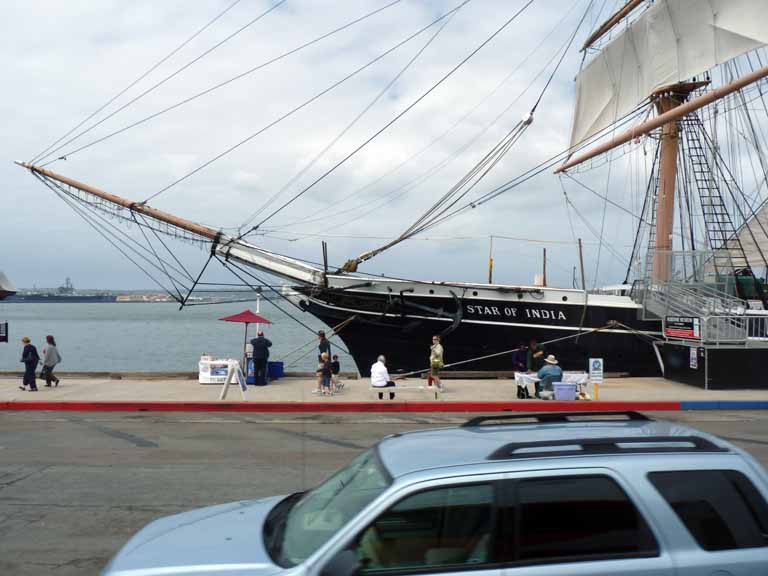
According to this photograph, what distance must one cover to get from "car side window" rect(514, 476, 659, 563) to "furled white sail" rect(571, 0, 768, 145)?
94.6 feet

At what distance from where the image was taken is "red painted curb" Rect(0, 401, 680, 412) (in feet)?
50.9

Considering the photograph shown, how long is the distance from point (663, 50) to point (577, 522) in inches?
1274

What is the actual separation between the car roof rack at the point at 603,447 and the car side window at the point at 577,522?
0.16m

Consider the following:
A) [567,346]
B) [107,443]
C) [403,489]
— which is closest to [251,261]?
[567,346]

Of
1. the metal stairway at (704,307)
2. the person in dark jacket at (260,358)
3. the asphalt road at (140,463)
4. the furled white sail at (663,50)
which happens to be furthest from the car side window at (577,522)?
the furled white sail at (663,50)

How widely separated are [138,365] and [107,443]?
39944 millimetres

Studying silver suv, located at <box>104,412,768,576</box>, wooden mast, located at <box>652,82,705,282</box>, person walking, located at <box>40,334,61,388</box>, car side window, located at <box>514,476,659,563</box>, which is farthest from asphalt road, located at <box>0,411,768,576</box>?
wooden mast, located at <box>652,82,705,282</box>

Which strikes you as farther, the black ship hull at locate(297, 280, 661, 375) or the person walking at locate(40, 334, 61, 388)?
the black ship hull at locate(297, 280, 661, 375)

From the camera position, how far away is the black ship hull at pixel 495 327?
862 inches

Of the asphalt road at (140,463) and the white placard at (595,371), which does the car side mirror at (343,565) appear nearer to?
the asphalt road at (140,463)

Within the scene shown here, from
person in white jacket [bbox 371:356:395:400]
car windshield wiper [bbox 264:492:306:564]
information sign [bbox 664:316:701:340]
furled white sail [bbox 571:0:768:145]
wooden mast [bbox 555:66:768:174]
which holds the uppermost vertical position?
furled white sail [bbox 571:0:768:145]

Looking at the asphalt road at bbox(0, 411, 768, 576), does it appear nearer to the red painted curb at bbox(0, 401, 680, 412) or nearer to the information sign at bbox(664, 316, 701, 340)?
the red painted curb at bbox(0, 401, 680, 412)

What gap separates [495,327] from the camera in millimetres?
22141

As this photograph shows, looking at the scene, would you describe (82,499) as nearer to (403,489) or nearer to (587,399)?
(403,489)
